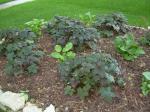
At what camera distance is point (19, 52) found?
15.3 feet

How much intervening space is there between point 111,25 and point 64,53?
1154 mm

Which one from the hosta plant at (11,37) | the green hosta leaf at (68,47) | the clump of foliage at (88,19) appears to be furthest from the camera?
the clump of foliage at (88,19)

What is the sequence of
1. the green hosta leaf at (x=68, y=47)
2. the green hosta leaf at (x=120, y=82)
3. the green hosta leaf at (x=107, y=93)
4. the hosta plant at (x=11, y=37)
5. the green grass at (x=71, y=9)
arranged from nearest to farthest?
the green hosta leaf at (x=107, y=93) → the green hosta leaf at (x=120, y=82) → the green hosta leaf at (x=68, y=47) → the hosta plant at (x=11, y=37) → the green grass at (x=71, y=9)

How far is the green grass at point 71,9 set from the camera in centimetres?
815

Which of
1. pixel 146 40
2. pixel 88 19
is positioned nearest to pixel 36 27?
pixel 88 19

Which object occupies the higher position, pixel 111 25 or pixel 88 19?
pixel 111 25

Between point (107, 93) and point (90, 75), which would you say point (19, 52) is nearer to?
point (90, 75)

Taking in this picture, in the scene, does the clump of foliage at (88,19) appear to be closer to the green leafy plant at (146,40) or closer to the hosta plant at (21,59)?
the green leafy plant at (146,40)

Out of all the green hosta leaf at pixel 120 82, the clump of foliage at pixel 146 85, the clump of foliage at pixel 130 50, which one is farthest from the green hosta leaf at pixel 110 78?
the clump of foliage at pixel 130 50

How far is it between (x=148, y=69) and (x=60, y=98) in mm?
1357

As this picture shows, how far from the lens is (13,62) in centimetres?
453

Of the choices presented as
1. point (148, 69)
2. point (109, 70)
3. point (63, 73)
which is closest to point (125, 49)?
point (148, 69)

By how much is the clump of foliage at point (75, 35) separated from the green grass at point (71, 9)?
287cm

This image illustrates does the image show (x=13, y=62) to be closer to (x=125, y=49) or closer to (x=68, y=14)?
(x=125, y=49)
